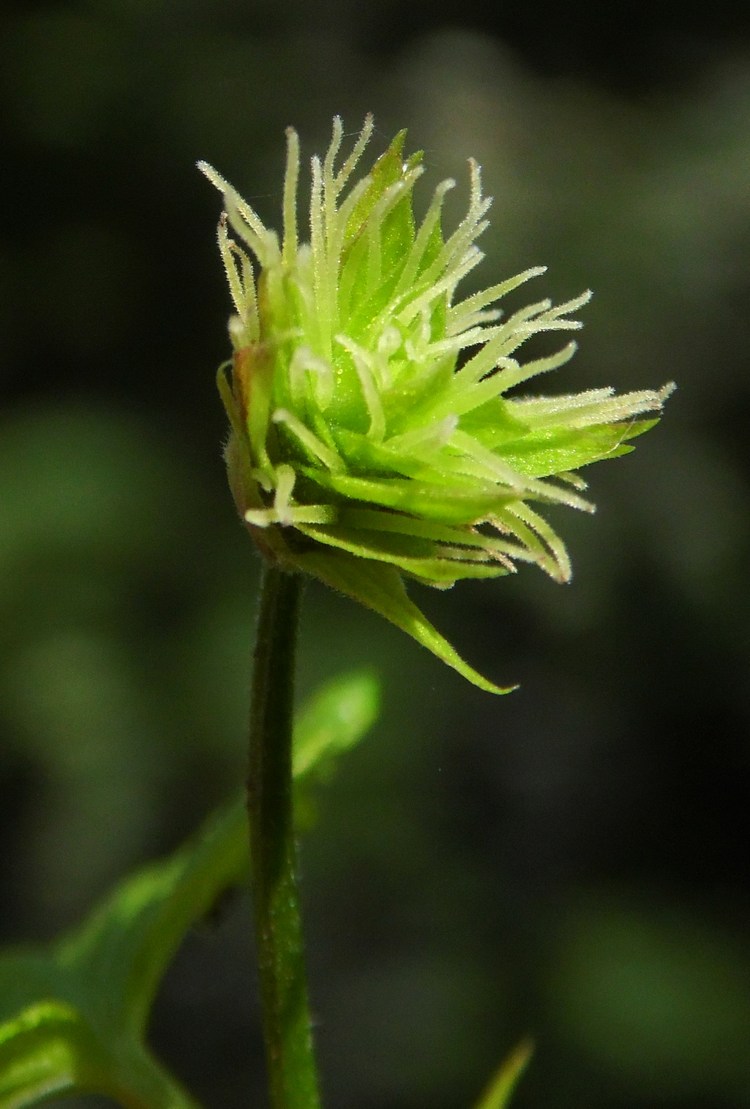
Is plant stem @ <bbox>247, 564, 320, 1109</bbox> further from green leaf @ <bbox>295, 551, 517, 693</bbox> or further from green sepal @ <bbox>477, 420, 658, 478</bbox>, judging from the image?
green sepal @ <bbox>477, 420, 658, 478</bbox>

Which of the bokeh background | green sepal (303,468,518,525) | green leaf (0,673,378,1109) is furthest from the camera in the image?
the bokeh background

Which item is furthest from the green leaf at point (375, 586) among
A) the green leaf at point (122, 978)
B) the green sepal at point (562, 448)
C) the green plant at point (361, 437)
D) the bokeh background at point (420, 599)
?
the bokeh background at point (420, 599)

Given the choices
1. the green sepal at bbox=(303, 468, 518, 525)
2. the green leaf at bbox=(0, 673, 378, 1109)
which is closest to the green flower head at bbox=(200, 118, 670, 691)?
the green sepal at bbox=(303, 468, 518, 525)

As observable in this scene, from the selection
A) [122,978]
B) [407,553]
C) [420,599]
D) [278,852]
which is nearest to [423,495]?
[407,553]

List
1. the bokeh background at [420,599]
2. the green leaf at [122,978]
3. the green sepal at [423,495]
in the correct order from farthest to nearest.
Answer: the bokeh background at [420,599] < the green leaf at [122,978] < the green sepal at [423,495]

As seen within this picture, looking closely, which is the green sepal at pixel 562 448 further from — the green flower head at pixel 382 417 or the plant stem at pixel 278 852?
the plant stem at pixel 278 852

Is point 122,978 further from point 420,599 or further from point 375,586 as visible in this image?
point 420,599
